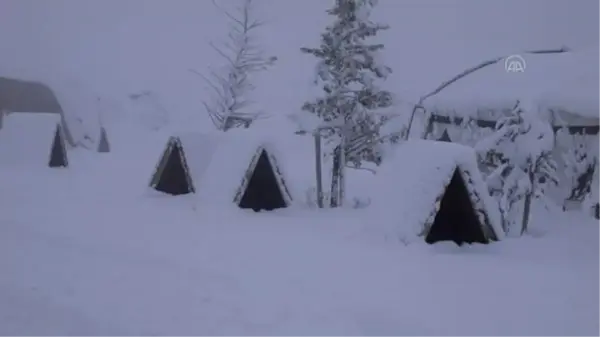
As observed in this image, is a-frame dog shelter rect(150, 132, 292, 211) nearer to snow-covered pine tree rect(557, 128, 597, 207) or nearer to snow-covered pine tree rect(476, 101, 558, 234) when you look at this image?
snow-covered pine tree rect(476, 101, 558, 234)

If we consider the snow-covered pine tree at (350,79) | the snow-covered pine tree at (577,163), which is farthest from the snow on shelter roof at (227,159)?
the snow-covered pine tree at (577,163)

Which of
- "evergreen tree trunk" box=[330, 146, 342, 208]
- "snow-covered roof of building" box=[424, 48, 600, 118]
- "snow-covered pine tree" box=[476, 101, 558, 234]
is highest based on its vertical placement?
"snow-covered roof of building" box=[424, 48, 600, 118]

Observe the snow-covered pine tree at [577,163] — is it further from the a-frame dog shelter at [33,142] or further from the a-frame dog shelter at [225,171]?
the a-frame dog shelter at [33,142]

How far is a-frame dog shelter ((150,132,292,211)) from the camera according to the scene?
52.9ft

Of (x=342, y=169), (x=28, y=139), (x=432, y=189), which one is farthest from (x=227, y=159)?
(x=28, y=139)

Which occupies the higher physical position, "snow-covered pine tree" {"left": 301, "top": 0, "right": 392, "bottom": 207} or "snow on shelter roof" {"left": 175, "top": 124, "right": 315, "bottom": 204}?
"snow-covered pine tree" {"left": 301, "top": 0, "right": 392, "bottom": 207}

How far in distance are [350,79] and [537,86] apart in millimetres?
A: 6036

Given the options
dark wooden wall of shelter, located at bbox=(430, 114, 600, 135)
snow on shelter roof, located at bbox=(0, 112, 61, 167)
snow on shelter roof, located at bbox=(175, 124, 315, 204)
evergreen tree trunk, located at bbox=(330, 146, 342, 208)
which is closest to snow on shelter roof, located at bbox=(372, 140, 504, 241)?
snow on shelter roof, located at bbox=(175, 124, 315, 204)

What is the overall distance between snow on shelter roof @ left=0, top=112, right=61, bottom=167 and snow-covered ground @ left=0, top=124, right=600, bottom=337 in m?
12.4

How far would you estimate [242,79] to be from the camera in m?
35.1

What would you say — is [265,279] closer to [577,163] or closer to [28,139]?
[577,163]

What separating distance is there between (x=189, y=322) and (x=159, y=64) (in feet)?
231

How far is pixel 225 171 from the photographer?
17.6 m

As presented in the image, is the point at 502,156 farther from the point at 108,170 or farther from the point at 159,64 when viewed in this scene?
the point at 159,64
